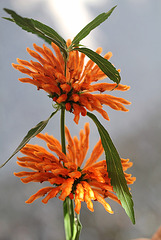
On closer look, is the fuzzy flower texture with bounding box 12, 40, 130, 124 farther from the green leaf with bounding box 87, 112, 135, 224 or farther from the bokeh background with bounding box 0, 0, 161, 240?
the bokeh background with bounding box 0, 0, 161, 240

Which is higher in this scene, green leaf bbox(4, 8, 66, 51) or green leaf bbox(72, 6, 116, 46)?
green leaf bbox(4, 8, 66, 51)

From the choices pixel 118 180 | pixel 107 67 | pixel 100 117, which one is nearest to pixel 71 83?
pixel 107 67

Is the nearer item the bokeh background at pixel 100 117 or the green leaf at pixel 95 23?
the green leaf at pixel 95 23

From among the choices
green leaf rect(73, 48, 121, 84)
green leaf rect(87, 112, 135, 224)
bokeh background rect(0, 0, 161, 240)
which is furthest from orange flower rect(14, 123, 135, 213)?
bokeh background rect(0, 0, 161, 240)

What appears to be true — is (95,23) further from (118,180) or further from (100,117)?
(100,117)

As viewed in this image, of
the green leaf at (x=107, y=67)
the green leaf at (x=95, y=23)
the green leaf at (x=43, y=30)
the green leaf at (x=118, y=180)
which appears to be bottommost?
the green leaf at (x=118, y=180)

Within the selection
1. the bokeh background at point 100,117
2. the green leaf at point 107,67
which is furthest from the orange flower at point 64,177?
the bokeh background at point 100,117

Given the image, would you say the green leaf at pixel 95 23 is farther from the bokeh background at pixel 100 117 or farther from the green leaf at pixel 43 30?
the bokeh background at pixel 100 117

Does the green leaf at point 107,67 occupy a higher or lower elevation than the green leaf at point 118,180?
higher
